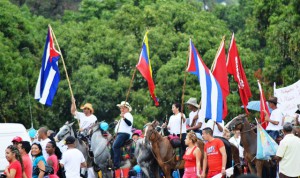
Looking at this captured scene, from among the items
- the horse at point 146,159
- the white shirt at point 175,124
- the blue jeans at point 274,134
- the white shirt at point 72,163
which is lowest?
the horse at point 146,159

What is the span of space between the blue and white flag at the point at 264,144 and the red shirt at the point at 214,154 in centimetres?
199

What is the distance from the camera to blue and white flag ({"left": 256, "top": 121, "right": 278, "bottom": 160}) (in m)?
25.3

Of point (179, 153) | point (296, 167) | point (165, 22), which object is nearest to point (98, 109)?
point (165, 22)

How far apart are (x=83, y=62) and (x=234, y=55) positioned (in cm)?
2551

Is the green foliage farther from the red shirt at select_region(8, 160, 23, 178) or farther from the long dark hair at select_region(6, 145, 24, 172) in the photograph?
the red shirt at select_region(8, 160, 23, 178)

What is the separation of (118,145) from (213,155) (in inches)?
260

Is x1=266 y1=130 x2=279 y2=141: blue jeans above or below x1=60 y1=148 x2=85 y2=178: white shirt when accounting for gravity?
above

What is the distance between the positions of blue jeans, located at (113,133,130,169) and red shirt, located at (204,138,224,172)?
632 centimetres

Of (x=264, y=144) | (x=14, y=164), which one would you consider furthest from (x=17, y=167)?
(x=264, y=144)

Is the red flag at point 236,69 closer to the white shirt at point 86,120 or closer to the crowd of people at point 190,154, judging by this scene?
the crowd of people at point 190,154

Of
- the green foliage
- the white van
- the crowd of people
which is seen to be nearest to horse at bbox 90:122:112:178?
the crowd of people

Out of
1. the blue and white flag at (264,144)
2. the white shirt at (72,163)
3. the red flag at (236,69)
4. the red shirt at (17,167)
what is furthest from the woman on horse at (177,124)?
the red shirt at (17,167)

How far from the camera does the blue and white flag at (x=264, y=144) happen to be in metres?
25.3

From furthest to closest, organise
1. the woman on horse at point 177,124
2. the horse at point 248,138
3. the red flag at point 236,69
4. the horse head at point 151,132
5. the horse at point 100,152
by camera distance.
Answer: the horse at point 100,152
the horse head at point 151,132
the woman on horse at point 177,124
the red flag at point 236,69
the horse at point 248,138
